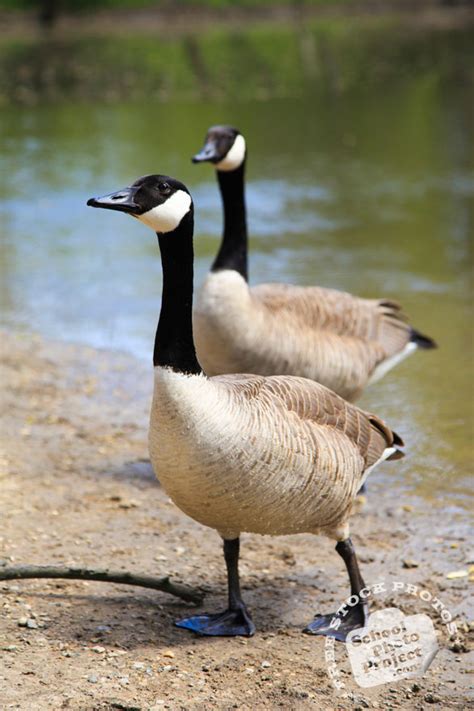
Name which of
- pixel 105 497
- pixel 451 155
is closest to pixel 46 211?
pixel 451 155

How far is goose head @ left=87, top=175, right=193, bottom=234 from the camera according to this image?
12.1ft

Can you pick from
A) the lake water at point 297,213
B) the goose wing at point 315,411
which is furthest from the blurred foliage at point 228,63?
the goose wing at point 315,411

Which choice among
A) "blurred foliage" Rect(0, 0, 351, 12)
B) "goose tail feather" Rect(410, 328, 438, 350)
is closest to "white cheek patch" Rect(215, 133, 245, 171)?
"goose tail feather" Rect(410, 328, 438, 350)

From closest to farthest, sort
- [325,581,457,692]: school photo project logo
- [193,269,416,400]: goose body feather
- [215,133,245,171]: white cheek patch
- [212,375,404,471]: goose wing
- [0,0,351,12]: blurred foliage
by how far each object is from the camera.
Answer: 1. [325,581,457,692]: school photo project logo
2. [212,375,404,471]: goose wing
3. [193,269,416,400]: goose body feather
4. [215,133,245,171]: white cheek patch
5. [0,0,351,12]: blurred foliage

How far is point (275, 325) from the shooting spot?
579cm

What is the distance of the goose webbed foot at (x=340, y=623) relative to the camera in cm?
420

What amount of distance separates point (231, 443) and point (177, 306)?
0.56m

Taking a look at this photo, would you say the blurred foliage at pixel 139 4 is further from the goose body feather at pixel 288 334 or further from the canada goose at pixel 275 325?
the goose body feather at pixel 288 334

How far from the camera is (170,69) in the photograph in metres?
27.5

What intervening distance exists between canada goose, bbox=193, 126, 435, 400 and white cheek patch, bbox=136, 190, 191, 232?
1896 millimetres

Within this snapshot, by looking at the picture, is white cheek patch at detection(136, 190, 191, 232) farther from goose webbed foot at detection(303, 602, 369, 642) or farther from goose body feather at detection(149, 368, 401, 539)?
goose webbed foot at detection(303, 602, 369, 642)

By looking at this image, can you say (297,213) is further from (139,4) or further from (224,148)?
(139,4)

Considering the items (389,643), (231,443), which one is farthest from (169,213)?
(389,643)

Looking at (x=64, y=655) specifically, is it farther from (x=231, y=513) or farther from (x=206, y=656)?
(x=231, y=513)
